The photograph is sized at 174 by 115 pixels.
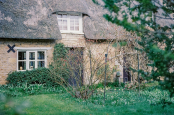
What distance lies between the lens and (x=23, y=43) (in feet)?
32.9

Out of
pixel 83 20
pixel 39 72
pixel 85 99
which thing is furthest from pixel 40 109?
pixel 83 20

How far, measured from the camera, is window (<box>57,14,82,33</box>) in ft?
37.0

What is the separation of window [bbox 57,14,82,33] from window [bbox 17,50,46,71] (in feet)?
6.76

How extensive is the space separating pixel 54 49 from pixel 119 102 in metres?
5.50

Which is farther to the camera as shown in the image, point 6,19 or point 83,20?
point 83,20

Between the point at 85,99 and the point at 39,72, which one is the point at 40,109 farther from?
the point at 39,72

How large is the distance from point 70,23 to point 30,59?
10.9 ft

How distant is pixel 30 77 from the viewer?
9609mm

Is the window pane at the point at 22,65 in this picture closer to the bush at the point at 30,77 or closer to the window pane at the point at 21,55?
the window pane at the point at 21,55

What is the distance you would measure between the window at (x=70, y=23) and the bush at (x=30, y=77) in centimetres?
301

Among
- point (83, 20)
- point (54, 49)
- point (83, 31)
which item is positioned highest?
point (83, 20)

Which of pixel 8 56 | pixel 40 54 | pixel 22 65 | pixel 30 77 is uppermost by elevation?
pixel 40 54

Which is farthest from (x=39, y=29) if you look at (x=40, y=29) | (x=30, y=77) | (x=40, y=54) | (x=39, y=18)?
(x=30, y=77)

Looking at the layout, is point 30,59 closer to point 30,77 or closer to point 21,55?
point 21,55
